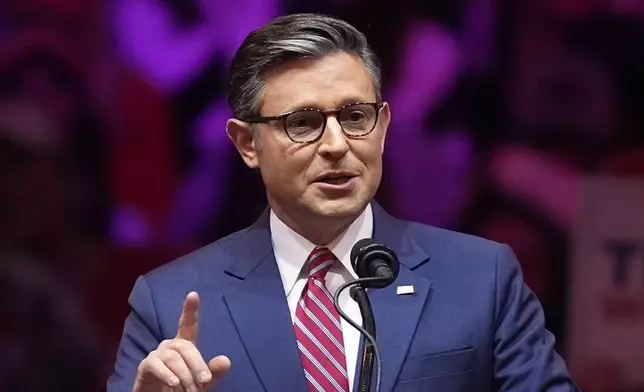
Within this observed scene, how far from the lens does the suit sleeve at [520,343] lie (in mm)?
1934

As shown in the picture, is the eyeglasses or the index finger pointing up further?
the eyeglasses

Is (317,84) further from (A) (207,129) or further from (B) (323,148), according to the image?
(A) (207,129)

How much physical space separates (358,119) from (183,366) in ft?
2.15

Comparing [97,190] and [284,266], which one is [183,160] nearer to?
[97,190]

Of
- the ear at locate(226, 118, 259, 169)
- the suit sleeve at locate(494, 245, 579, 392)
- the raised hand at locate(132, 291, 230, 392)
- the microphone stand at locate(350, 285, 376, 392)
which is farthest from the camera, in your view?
the ear at locate(226, 118, 259, 169)

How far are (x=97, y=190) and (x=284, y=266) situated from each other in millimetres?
958

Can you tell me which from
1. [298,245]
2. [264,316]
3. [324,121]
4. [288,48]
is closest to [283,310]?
[264,316]

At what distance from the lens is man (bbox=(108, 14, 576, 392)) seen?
6.52ft

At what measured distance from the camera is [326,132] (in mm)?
1994

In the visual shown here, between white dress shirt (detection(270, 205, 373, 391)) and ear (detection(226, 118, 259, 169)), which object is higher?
ear (detection(226, 118, 259, 169))

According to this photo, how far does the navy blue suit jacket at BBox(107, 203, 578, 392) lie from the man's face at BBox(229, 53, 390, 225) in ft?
0.57

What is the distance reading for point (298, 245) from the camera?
2.14 meters

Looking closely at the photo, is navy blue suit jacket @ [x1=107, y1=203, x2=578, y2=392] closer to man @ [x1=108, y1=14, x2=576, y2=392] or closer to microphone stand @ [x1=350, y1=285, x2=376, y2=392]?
man @ [x1=108, y1=14, x2=576, y2=392]

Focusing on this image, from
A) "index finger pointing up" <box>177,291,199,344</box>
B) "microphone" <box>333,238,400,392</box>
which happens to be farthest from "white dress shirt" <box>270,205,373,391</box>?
"microphone" <box>333,238,400,392</box>
